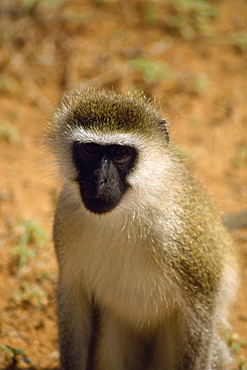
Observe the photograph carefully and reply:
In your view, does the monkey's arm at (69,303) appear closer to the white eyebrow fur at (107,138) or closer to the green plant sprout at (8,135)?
the white eyebrow fur at (107,138)

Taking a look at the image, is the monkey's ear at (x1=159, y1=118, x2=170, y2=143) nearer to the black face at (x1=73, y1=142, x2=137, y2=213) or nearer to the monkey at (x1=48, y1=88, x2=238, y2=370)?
the monkey at (x1=48, y1=88, x2=238, y2=370)

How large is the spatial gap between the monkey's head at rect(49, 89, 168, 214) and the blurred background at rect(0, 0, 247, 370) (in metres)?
→ 1.56

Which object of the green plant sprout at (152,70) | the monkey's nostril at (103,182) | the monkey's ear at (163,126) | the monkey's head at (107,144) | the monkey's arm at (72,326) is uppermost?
the green plant sprout at (152,70)

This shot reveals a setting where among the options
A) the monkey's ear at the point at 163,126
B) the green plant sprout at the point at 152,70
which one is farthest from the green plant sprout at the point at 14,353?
the green plant sprout at the point at 152,70

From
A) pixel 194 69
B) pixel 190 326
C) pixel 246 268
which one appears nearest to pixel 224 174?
pixel 246 268

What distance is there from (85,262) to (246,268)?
2.18m

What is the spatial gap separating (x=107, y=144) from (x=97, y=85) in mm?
4386

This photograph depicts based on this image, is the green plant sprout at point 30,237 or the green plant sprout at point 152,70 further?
the green plant sprout at point 152,70

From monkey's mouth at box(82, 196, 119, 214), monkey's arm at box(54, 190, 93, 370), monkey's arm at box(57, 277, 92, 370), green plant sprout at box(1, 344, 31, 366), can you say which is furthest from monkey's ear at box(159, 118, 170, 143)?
green plant sprout at box(1, 344, 31, 366)

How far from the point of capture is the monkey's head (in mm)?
3152

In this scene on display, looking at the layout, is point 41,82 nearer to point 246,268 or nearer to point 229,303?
point 246,268

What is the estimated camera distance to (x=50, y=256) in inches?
210

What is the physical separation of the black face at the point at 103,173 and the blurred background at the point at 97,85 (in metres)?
1.68

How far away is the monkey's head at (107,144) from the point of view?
315cm
